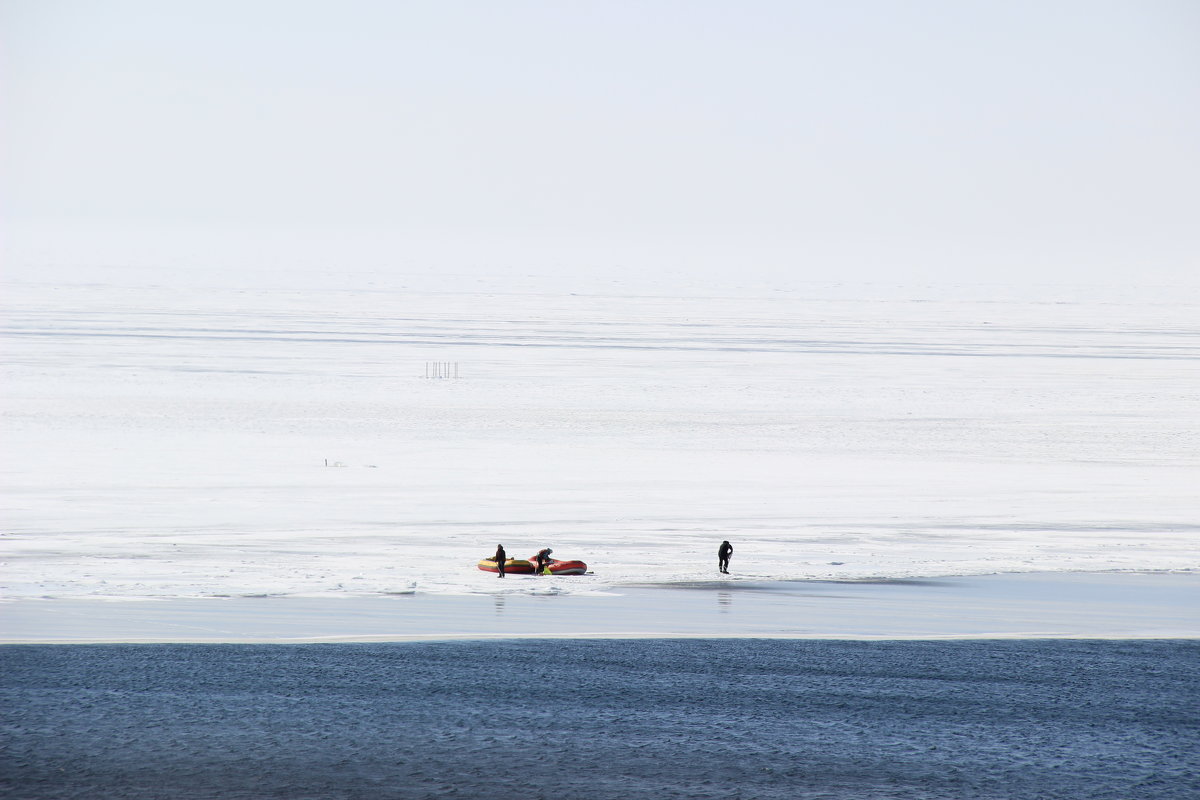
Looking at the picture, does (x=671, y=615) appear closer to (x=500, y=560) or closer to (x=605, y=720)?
(x=500, y=560)

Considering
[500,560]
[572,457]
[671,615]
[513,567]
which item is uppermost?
[572,457]

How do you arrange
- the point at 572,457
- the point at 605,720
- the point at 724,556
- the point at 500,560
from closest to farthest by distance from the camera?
the point at 605,720, the point at 500,560, the point at 724,556, the point at 572,457

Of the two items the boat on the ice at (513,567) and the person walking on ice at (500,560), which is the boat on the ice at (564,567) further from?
the person walking on ice at (500,560)

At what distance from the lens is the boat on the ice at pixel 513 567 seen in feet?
70.7

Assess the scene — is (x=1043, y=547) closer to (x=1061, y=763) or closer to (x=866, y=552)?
(x=866, y=552)

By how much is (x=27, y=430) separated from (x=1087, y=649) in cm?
2479

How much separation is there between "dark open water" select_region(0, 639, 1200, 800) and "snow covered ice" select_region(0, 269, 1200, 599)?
331 cm

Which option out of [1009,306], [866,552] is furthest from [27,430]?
[1009,306]

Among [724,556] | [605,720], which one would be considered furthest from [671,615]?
[605,720]

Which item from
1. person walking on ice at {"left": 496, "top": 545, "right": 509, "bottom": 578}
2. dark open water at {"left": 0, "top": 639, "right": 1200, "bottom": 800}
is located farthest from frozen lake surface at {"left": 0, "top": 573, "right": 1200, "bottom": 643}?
Result: person walking on ice at {"left": 496, "top": 545, "right": 509, "bottom": 578}

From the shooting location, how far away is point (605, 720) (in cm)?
1556

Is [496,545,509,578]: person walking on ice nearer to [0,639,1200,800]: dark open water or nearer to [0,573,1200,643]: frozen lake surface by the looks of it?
[0,573,1200,643]: frozen lake surface

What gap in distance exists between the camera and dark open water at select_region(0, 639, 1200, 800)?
13.4 metres

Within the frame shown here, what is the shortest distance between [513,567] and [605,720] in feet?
Answer: 20.7
